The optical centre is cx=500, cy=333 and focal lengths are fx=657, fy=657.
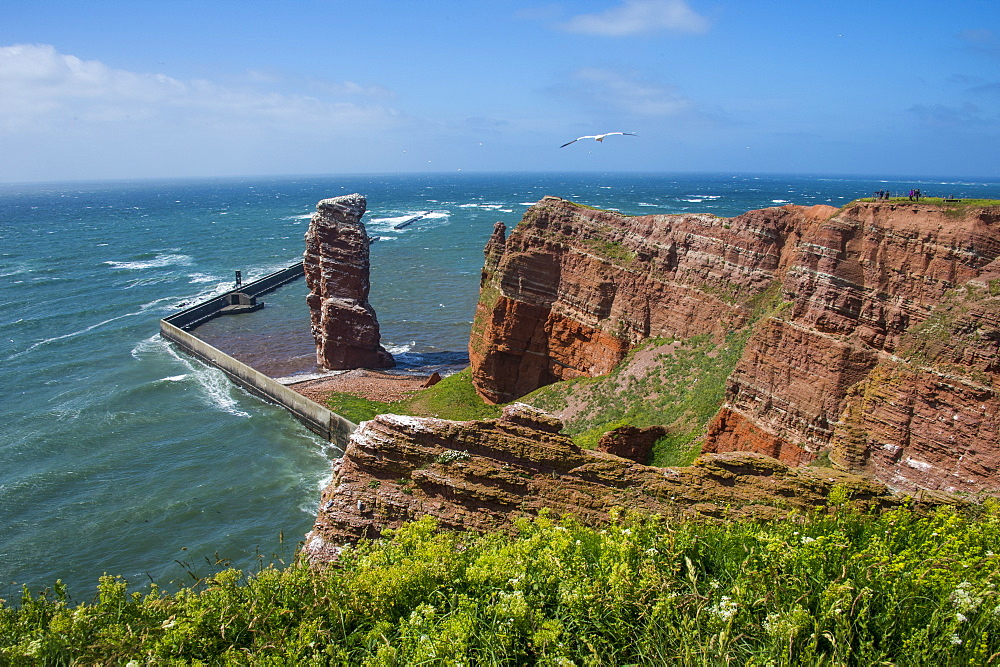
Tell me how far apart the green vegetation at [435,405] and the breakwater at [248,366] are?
95cm

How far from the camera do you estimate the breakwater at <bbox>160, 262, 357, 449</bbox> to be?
3822 cm

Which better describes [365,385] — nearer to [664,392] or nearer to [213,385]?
[213,385]

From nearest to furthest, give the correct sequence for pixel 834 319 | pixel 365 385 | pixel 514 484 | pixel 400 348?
pixel 514 484, pixel 834 319, pixel 365 385, pixel 400 348

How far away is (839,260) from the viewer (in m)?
20.8

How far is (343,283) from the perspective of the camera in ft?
154

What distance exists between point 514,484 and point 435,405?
902 inches

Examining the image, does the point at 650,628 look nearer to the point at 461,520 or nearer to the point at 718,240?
the point at 461,520

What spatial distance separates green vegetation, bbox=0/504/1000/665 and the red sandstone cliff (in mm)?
6843

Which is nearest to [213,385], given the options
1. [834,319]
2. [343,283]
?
[343,283]

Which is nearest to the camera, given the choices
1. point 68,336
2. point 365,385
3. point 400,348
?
point 365,385

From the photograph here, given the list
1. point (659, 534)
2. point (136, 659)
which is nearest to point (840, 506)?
point (659, 534)

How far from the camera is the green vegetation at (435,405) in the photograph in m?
35.5

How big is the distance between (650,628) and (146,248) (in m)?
119

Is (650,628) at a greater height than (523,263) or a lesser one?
lesser
